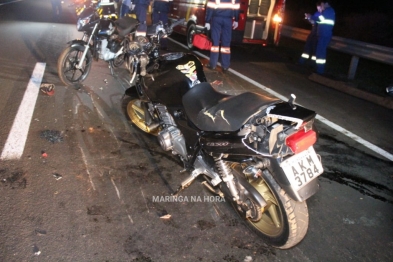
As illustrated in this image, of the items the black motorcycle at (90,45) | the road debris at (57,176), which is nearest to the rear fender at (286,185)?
the road debris at (57,176)

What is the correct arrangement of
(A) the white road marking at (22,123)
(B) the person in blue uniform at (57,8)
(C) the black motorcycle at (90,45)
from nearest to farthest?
(A) the white road marking at (22,123), (C) the black motorcycle at (90,45), (B) the person in blue uniform at (57,8)

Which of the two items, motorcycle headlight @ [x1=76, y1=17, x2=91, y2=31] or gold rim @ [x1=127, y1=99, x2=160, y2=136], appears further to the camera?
motorcycle headlight @ [x1=76, y1=17, x2=91, y2=31]

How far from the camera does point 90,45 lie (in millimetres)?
6027

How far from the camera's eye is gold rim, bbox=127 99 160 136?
183 inches

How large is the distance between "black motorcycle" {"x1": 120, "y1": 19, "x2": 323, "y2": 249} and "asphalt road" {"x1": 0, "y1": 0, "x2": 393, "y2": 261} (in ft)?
1.02

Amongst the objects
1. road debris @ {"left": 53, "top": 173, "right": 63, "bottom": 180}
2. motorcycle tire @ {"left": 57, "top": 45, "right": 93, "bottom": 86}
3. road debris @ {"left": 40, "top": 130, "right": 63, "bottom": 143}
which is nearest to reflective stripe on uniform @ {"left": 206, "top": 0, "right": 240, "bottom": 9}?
motorcycle tire @ {"left": 57, "top": 45, "right": 93, "bottom": 86}

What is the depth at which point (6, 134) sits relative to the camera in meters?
4.30

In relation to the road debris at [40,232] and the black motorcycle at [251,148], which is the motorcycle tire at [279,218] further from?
the road debris at [40,232]

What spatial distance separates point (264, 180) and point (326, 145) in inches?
94.9

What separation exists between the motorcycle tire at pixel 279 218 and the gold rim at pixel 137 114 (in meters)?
2.15

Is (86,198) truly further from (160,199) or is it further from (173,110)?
(173,110)

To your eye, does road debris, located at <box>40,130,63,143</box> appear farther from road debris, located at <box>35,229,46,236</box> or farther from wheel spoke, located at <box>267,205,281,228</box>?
wheel spoke, located at <box>267,205,281,228</box>

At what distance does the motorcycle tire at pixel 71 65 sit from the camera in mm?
5746

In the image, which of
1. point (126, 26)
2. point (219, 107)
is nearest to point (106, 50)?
point (126, 26)
